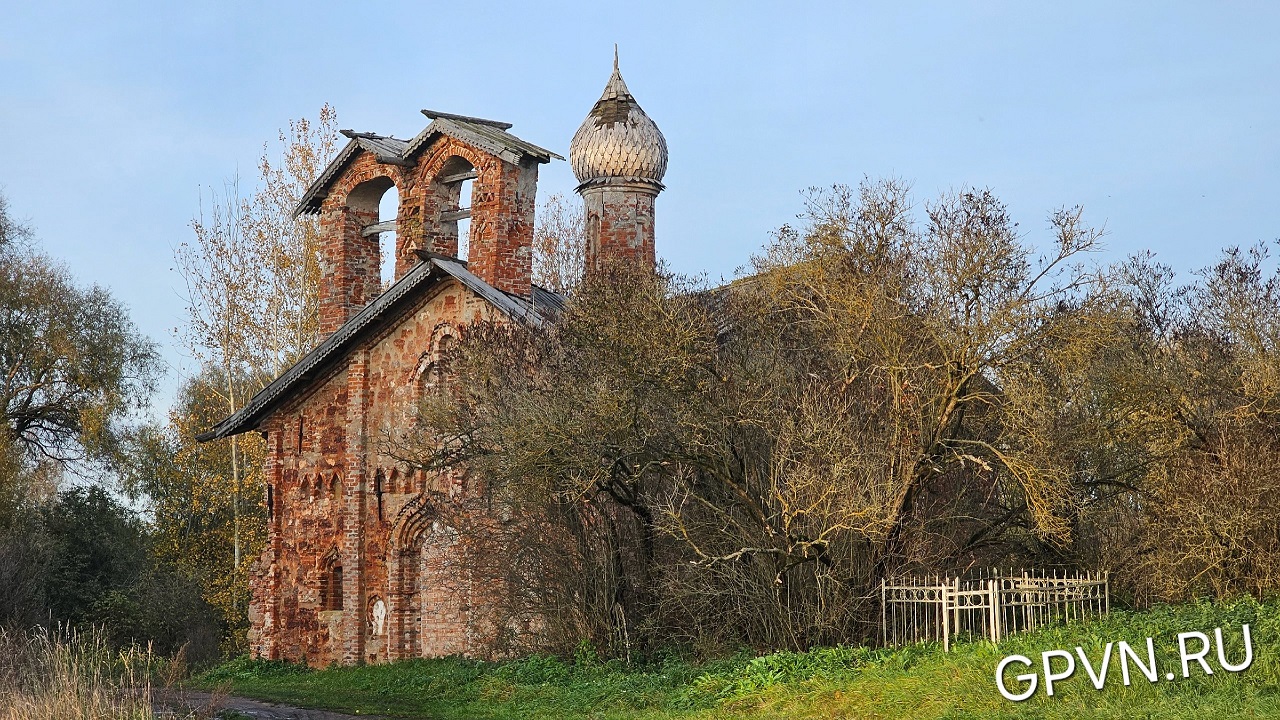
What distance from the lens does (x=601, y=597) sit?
16734 millimetres

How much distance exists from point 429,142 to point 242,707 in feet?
32.3

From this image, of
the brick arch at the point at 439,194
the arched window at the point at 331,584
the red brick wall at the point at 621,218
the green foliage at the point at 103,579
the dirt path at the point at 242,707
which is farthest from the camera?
the green foliage at the point at 103,579

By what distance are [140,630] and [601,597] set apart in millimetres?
16647

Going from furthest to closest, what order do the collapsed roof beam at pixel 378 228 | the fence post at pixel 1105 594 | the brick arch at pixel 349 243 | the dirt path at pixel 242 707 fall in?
1. the brick arch at pixel 349 243
2. the collapsed roof beam at pixel 378 228
3. the fence post at pixel 1105 594
4. the dirt path at pixel 242 707

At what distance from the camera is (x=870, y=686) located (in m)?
12.1

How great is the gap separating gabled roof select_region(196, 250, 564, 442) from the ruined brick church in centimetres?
4

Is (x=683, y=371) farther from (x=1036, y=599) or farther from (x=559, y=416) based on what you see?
(x=1036, y=599)

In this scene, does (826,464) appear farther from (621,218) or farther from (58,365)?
(58,365)

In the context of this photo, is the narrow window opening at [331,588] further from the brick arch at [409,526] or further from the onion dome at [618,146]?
the onion dome at [618,146]

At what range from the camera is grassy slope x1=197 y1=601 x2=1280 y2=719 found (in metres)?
10.6

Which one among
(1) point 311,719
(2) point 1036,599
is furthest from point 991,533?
(1) point 311,719

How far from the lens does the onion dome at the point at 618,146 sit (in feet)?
79.9

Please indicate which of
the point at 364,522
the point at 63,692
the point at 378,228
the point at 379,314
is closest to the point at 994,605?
the point at 63,692

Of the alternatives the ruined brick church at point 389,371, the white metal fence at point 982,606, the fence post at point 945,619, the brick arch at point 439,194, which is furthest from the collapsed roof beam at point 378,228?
the fence post at point 945,619
